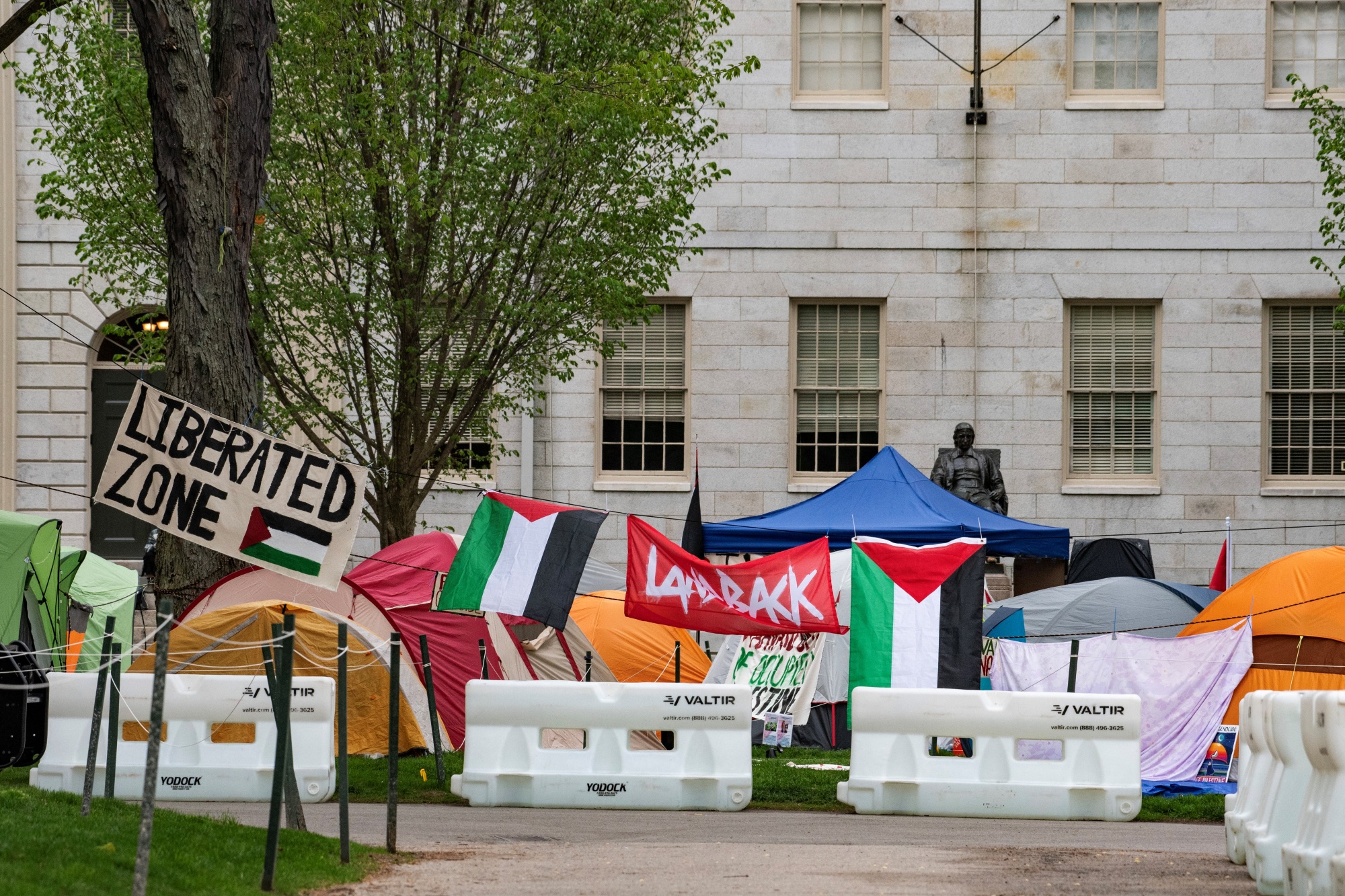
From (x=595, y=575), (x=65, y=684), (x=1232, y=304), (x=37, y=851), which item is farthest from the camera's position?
(x=1232, y=304)

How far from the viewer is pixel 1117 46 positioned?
23.5m

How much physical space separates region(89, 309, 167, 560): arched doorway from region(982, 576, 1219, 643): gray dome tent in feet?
43.0

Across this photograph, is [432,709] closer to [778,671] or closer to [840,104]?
[778,671]

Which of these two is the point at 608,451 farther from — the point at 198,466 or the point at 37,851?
the point at 37,851

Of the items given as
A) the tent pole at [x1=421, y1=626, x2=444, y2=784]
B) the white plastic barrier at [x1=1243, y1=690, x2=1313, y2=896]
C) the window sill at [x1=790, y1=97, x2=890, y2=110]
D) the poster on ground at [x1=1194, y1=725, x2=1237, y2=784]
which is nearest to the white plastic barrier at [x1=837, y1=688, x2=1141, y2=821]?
the poster on ground at [x1=1194, y1=725, x2=1237, y2=784]

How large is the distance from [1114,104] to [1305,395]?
197 inches

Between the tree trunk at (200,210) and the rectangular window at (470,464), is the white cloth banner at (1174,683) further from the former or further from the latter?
the rectangular window at (470,464)

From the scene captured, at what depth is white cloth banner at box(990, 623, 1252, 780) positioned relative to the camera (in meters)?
14.1

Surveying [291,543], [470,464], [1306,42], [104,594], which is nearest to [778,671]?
[470,464]

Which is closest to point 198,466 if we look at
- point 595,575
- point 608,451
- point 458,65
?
point 458,65

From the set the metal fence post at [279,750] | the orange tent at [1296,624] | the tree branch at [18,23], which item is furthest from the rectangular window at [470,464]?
the metal fence post at [279,750]

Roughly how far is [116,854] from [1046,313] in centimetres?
1757

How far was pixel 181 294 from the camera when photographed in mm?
11281

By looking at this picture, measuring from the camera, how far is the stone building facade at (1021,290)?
76.4 feet
